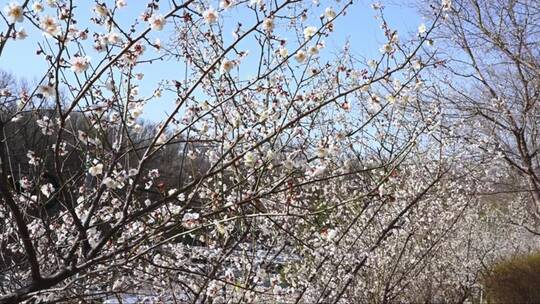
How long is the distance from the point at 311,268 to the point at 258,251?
116cm

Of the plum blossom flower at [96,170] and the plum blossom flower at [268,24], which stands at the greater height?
the plum blossom flower at [268,24]

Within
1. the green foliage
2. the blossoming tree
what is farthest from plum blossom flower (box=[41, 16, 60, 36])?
the green foliage

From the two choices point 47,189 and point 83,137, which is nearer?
point 83,137

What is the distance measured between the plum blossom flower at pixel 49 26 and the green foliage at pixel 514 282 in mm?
8204

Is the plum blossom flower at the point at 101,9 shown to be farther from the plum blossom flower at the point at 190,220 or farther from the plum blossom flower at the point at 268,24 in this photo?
the plum blossom flower at the point at 190,220

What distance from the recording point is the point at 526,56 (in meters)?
6.62

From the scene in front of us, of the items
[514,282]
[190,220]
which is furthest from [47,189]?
[514,282]

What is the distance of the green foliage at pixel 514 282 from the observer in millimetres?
8781

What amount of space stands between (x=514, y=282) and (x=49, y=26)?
30.0 ft

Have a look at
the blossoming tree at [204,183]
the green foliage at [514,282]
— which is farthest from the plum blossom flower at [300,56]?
the green foliage at [514,282]

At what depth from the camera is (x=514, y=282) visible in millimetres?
9117

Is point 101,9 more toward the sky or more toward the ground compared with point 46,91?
more toward the sky

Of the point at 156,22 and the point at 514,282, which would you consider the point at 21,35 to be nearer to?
the point at 156,22

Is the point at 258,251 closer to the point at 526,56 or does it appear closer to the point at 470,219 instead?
the point at 526,56
